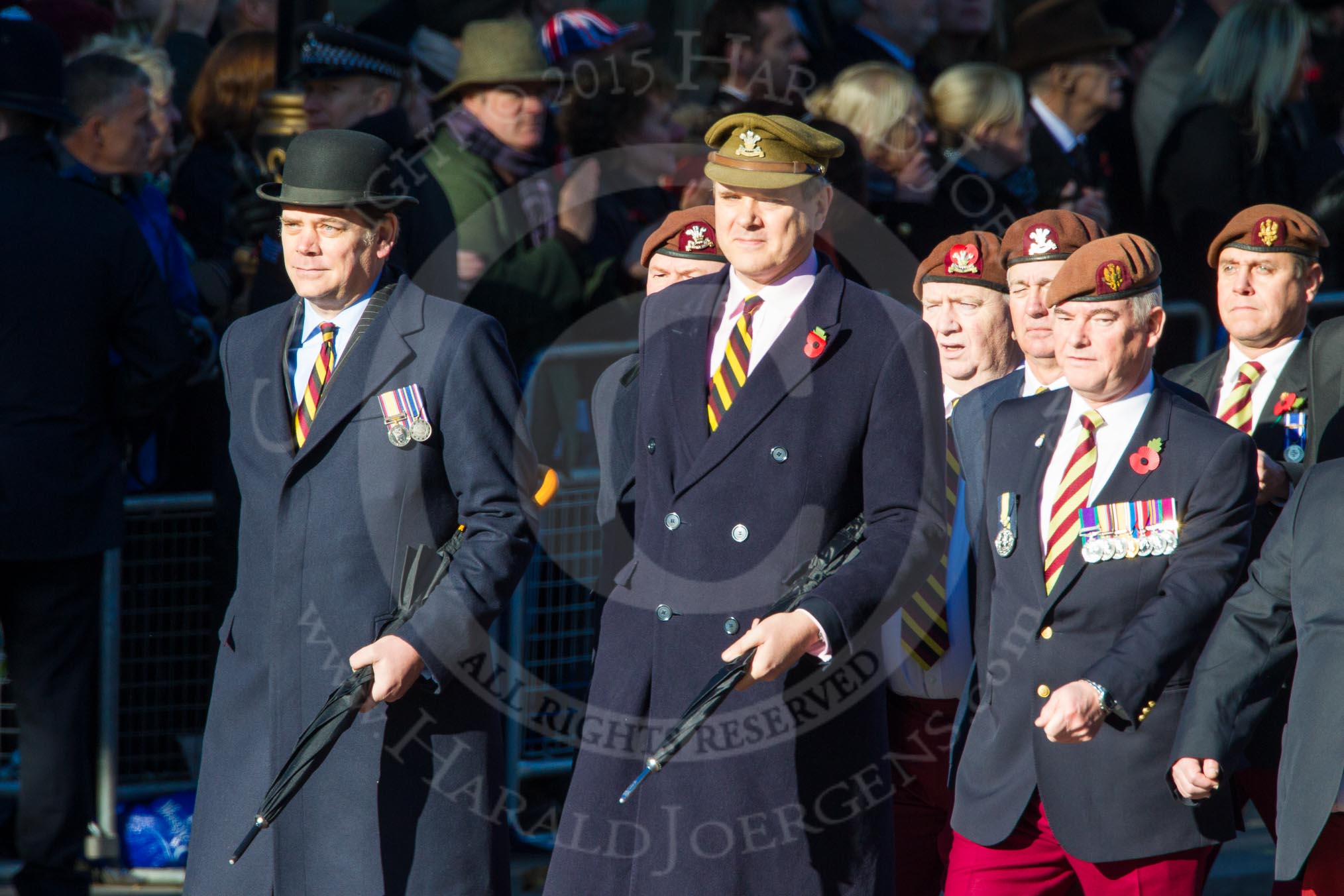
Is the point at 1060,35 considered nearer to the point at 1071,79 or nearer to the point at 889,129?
the point at 1071,79

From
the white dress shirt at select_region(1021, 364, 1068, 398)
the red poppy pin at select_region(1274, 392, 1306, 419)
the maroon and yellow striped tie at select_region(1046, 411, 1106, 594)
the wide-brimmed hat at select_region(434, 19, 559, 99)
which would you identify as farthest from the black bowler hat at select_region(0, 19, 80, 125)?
the red poppy pin at select_region(1274, 392, 1306, 419)

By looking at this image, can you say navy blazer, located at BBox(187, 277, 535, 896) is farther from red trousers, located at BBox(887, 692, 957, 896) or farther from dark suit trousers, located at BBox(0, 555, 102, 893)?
dark suit trousers, located at BBox(0, 555, 102, 893)

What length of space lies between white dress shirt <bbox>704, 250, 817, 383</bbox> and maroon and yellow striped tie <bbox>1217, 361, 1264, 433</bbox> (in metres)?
1.78

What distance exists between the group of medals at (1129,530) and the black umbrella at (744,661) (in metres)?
0.56

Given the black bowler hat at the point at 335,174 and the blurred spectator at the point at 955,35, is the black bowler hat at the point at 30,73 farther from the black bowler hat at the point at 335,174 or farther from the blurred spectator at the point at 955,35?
the blurred spectator at the point at 955,35

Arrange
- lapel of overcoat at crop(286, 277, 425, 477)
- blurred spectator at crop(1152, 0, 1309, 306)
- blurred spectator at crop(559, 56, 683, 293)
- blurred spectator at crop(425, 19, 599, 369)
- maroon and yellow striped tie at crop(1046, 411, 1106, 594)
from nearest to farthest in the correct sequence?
maroon and yellow striped tie at crop(1046, 411, 1106, 594) → lapel of overcoat at crop(286, 277, 425, 477) → blurred spectator at crop(425, 19, 599, 369) → blurred spectator at crop(559, 56, 683, 293) → blurred spectator at crop(1152, 0, 1309, 306)

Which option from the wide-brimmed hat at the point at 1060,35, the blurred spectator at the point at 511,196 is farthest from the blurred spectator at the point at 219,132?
the wide-brimmed hat at the point at 1060,35

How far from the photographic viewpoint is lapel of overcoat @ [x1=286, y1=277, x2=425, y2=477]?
4.70 metres

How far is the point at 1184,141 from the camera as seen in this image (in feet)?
28.8

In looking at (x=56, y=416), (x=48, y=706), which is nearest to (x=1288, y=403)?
(x=56, y=416)

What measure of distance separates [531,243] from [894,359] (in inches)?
131

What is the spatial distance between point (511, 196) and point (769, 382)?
3269 millimetres

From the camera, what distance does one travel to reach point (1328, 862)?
440cm

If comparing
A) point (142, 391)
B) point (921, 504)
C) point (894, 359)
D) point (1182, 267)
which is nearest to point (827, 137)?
point (894, 359)
